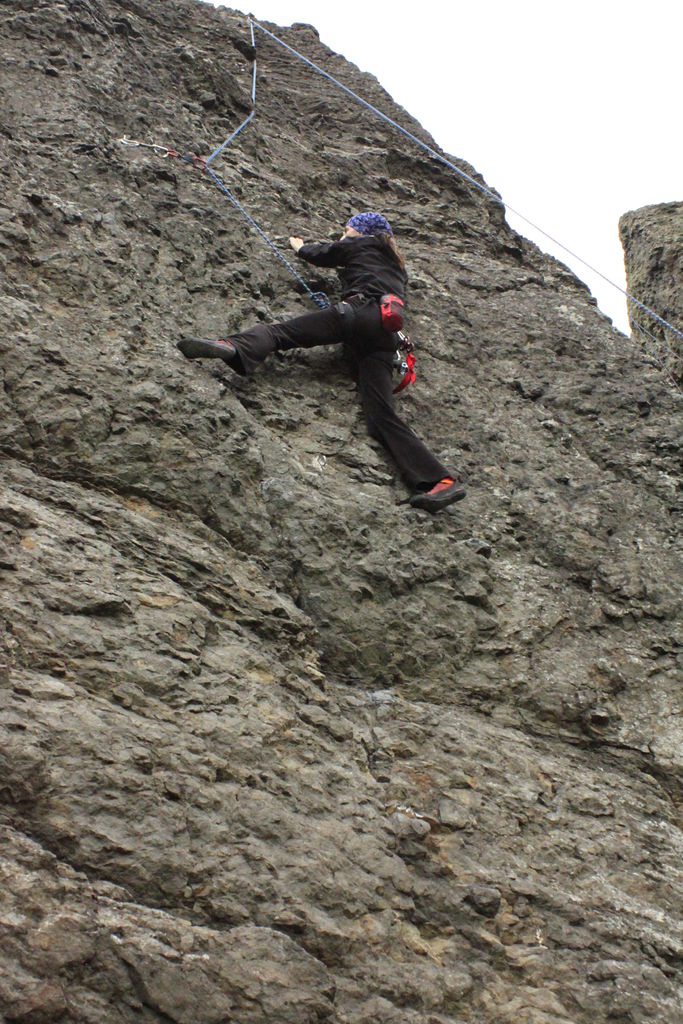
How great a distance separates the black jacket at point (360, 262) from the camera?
639cm

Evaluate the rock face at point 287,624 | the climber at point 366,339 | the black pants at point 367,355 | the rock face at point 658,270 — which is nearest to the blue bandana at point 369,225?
the climber at point 366,339

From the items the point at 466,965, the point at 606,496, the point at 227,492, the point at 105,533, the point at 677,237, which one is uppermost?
the point at 677,237

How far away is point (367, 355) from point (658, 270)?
16.7 ft

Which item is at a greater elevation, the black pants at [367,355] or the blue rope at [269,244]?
the blue rope at [269,244]

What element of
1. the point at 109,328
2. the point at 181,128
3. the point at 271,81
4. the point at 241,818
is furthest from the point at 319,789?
the point at 271,81

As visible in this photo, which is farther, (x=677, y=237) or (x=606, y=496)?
(x=677, y=237)

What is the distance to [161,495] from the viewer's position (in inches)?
186

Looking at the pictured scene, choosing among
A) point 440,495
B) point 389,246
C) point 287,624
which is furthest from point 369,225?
point 287,624

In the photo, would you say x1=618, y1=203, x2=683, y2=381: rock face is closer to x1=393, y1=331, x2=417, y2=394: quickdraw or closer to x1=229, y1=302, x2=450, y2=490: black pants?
x1=393, y1=331, x2=417, y2=394: quickdraw

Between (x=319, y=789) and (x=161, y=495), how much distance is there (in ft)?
5.60

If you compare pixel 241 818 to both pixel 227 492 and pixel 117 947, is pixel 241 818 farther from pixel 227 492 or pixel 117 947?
pixel 227 492

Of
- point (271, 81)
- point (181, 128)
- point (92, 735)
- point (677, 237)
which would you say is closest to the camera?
point (92, 735)

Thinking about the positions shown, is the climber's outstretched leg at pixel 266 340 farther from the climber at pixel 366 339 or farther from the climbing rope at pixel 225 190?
the climbing rope at pixel 225 190

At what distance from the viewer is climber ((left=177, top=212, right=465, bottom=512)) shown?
18.1 feet
